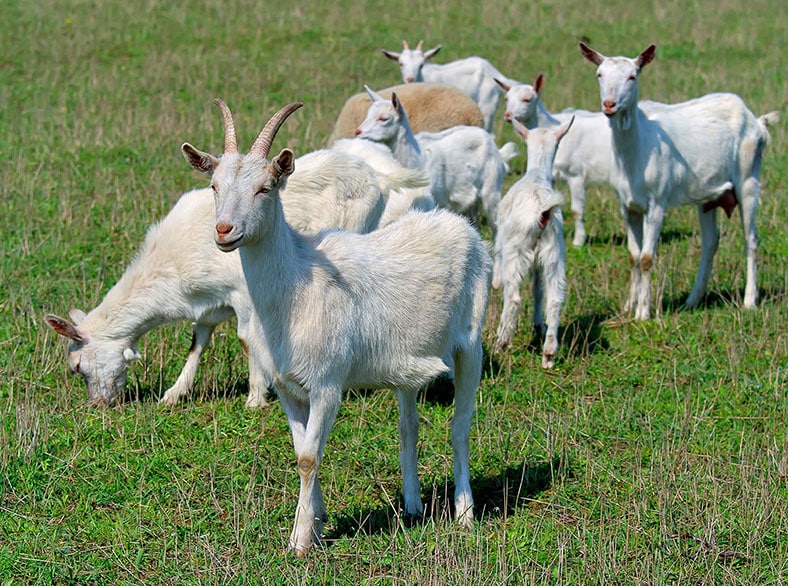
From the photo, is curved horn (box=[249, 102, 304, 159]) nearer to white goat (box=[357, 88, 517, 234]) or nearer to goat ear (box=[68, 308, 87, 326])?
goat ear (box=[68, 308, 87, 326])

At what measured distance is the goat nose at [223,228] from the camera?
4.89 meters

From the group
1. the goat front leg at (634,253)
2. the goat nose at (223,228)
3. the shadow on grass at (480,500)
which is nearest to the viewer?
the goat nose at (223,228)

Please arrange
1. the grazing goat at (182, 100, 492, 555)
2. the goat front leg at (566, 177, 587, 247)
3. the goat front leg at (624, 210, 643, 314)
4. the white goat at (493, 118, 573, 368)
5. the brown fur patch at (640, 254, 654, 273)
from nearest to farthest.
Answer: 1. the grazing goat at (182, 100, 492, 555)
2. the white goat at (493, 118, 573, 368)
3. the brown fur patch at (640, 254, 654, 273)
4. the goat front leg at (624, 210, 643, 314)
5. the goat front leg at (566, 177, 587, 247)

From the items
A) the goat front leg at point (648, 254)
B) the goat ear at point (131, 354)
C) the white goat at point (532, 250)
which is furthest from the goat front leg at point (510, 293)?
the goat ear at point (131, 354)

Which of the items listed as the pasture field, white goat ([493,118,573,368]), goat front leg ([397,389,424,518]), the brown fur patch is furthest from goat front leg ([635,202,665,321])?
goat front leg ([397,389,424,518])

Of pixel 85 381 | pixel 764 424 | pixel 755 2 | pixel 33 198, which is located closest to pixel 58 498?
pixel 85 381

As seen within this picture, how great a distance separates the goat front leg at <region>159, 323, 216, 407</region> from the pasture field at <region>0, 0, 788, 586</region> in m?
0.12

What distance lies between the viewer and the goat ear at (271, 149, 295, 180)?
5055mm

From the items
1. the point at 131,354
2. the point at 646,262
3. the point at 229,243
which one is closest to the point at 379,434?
the point at 131,354

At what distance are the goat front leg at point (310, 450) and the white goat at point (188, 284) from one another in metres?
2.00

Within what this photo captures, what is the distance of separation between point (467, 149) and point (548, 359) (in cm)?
321

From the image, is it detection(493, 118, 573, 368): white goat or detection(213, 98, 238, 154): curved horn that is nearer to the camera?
detection(213, 98, 238, 154): curved horn

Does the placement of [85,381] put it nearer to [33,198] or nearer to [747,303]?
[33,198]

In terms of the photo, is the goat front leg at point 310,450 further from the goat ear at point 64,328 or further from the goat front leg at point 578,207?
the goat front leg at point 578,207
